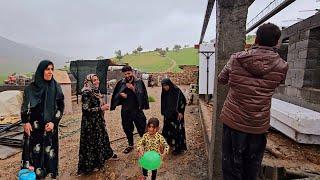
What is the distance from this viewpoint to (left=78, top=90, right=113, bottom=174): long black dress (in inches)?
195

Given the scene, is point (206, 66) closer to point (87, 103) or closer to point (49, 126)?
point (87, 103)

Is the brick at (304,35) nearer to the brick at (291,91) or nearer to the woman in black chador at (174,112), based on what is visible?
the brick at (291,91)

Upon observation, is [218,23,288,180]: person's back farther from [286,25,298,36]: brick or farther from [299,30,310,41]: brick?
[286,25,298,36]: brick

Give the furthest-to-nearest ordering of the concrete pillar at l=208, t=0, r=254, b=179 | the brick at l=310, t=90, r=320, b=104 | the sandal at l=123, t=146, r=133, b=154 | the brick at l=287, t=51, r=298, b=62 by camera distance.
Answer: the sandal at l=123, t=146, r=133, b=154, the brick at l=287, t=51, r=298, b=62, the brick at l=310, t=90, r=320, b=104, the concrete pillar at l=208, t=0, r=254, b=179

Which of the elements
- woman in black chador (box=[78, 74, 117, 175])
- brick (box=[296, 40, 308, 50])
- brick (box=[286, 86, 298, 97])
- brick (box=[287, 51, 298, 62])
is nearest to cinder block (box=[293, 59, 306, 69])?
brick (box=[287, 51, 298, 62])

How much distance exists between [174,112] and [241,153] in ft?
10.4

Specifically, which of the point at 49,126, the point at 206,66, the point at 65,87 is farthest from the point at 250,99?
the point at 65,87

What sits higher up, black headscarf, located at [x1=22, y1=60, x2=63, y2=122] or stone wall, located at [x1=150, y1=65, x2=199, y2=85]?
black headscarf, located at [x1=22, y1=60, x2=63, y2=122]

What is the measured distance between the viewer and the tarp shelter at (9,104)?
993 cm

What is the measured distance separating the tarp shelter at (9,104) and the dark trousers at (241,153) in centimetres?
900

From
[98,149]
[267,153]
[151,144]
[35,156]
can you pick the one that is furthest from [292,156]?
[35,156]

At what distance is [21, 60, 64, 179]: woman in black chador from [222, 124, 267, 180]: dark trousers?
2.79 metres

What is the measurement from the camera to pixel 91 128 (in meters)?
5.06

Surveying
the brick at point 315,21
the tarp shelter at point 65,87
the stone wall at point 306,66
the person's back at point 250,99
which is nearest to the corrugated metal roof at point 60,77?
the tarp shelter at point 65,87
